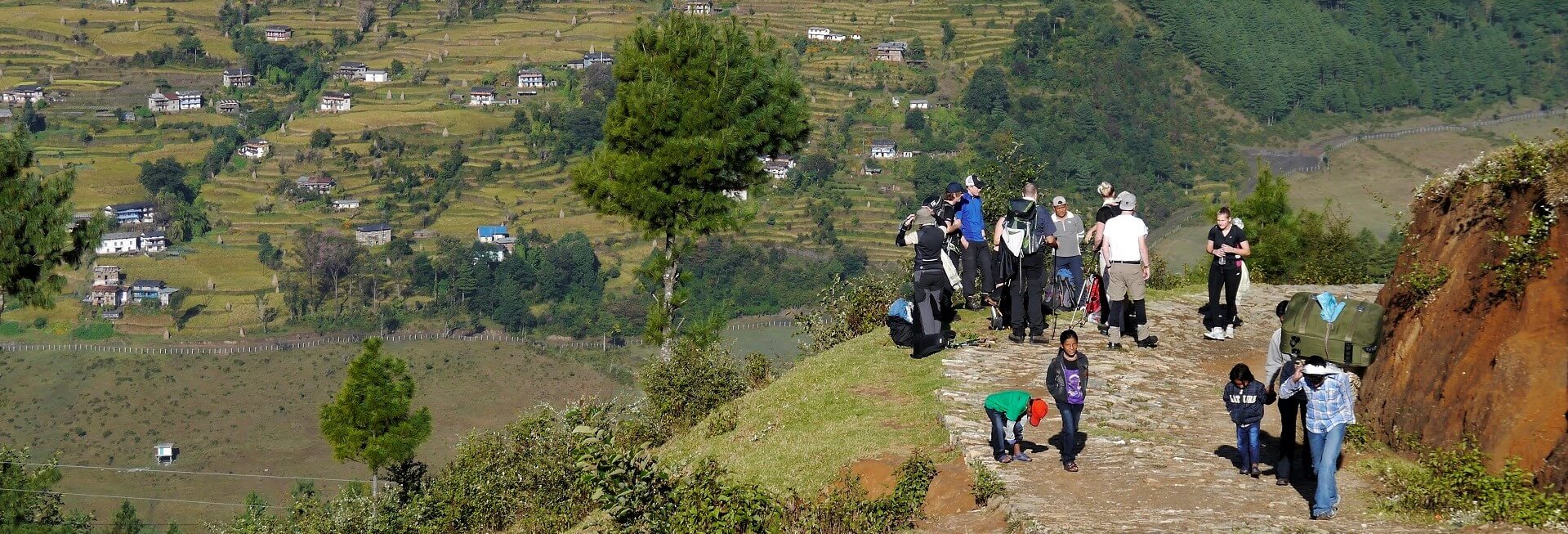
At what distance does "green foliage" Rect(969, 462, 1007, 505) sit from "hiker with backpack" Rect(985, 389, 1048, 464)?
1.28 ft

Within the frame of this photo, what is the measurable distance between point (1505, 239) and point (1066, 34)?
185 m

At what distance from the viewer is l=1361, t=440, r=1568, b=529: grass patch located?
1032 centimetres

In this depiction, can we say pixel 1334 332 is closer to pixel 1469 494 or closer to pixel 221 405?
pixel 1469 494

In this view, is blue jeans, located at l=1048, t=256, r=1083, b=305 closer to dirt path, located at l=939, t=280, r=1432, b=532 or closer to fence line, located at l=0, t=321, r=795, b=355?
dirt path, located at l=939, t=280, r=1432, b=532

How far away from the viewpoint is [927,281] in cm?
1623

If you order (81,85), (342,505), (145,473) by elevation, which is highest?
(342,505)

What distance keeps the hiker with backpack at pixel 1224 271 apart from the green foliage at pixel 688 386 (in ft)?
A: 19.1

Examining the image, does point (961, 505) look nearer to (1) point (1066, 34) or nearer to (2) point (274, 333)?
(2) point (274, 333)

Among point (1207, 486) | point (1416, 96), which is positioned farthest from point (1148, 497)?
point (1416, 96)

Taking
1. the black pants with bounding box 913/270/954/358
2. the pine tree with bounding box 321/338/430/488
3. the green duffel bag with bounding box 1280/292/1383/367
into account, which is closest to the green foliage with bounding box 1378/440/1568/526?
the green duffel bag with bounding box 1280/292/1383/367

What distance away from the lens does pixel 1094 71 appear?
614ft

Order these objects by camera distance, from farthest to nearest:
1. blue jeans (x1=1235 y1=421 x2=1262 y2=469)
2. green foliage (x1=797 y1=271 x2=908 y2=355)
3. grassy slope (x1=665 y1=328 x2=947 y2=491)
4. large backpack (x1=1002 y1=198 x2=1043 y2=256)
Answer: green foliage (x1=797 y1=271 x2=908 y2=355)
large backpack (x1=1002 y1=198 x2=1043 y2=256)
grassy slope (x1=665 y1=328 x2=947 y2=491)
blue jeans (x1=1235 y1=421 x2=1262 y2=469)

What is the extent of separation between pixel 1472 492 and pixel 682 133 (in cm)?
1383

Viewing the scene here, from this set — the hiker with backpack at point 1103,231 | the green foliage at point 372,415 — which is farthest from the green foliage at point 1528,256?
the green foliage at point 372,415
